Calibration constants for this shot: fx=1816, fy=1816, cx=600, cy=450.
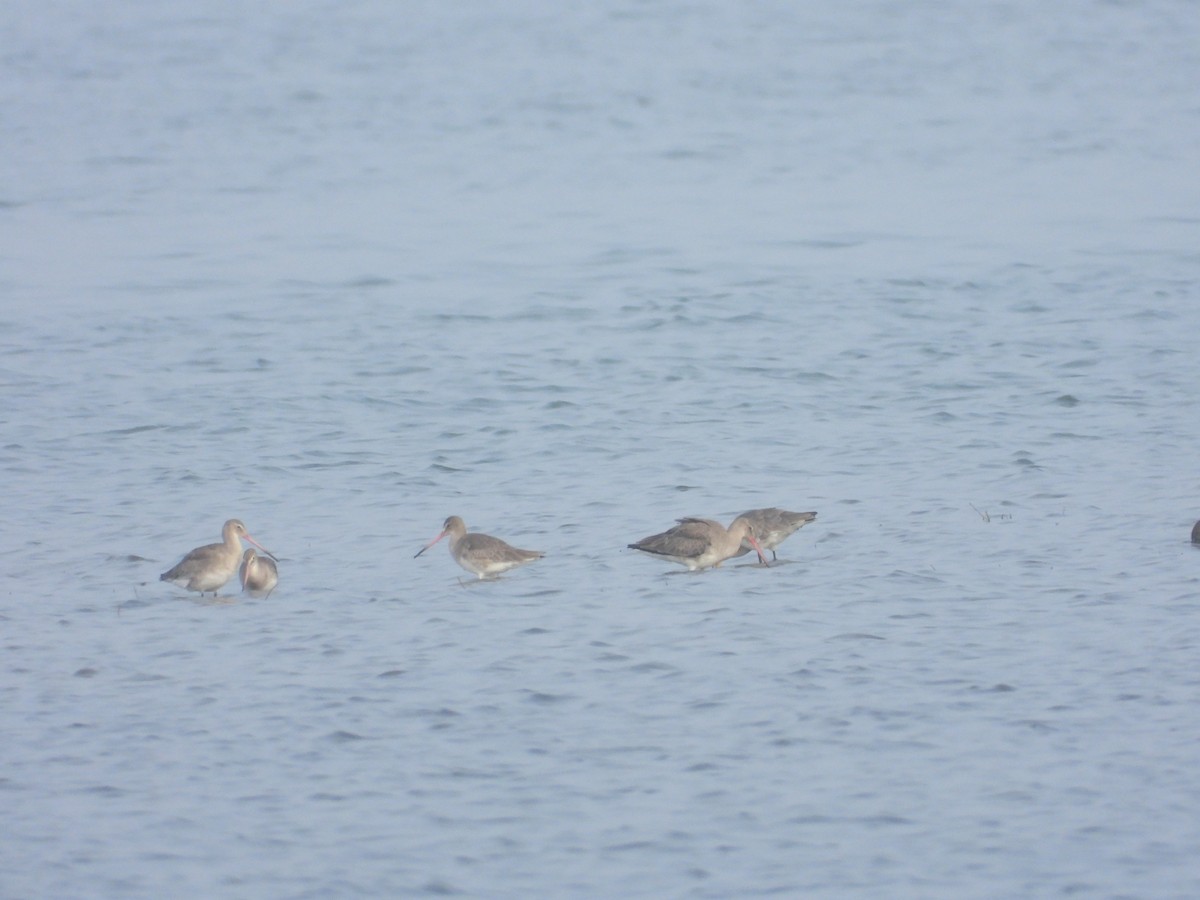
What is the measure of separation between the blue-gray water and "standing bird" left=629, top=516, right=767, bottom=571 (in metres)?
0.20

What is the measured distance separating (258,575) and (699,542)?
298 centimetres

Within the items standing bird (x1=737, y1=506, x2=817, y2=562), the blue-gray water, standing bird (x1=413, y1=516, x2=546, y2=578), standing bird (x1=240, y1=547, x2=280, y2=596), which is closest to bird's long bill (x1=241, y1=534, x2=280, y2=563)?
the blue-gray water

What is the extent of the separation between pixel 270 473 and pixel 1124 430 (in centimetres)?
768

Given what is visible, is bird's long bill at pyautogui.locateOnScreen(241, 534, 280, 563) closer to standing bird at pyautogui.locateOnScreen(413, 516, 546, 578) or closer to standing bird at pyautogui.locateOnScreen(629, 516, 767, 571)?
standing bird at pyautogui.locateOnScreen(413, 516, 546, 578)

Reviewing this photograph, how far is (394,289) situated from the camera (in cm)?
2483

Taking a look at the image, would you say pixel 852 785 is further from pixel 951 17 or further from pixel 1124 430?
pixel 951 17

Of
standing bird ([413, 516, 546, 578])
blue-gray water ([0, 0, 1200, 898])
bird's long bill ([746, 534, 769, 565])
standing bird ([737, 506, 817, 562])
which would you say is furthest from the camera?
standing bird ([737, 506, 817, 562])

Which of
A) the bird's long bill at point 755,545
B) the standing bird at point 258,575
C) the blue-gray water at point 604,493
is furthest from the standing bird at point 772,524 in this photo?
the standing bird at point 258,575

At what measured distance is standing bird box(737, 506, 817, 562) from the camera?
12.8m

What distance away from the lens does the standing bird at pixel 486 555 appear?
40.6 ft

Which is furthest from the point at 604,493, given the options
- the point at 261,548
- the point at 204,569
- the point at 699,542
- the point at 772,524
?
the point at 204,569

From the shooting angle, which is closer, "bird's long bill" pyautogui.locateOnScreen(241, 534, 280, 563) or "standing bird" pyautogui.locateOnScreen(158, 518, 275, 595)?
"standing bird" pyautogui.locateOnScreen(158, 518, 275, 595)

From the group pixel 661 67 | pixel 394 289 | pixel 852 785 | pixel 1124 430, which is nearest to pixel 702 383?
pixel 1124 430

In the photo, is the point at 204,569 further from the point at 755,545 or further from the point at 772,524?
the point at 772,524
